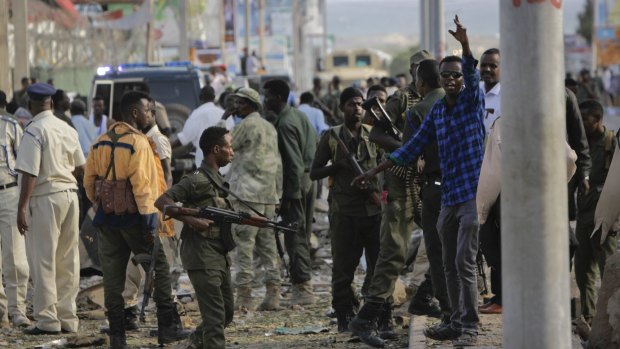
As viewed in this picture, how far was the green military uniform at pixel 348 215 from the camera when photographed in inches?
368

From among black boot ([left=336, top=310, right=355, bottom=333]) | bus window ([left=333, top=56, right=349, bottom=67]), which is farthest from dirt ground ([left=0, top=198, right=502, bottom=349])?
A: bus window ([left=333, top=56, right=349, bottom=67])

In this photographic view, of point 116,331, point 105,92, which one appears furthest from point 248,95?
point 105,92

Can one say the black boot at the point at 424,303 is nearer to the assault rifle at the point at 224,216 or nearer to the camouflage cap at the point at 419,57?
the camouflage cap at the point at 419,57

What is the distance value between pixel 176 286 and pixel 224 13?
48356 mm

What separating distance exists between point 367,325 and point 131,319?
2.38m

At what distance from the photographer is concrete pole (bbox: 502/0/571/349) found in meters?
4.91

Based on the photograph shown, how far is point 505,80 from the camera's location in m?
4.99

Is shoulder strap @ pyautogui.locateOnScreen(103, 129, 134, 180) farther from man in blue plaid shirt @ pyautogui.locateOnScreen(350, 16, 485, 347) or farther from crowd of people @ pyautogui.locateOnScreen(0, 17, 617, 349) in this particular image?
man in blue plaid shirt @ pyautogui.locateOnScreen(350, 16, 485, 347)

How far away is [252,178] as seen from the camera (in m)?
→ 11.2

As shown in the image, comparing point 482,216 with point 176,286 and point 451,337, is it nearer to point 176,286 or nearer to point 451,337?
point 451,337

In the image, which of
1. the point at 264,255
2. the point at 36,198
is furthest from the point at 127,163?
the point at 264,255

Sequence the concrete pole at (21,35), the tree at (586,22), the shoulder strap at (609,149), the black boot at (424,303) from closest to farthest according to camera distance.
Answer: the shoulder strap at (609,149) → the black boot at (424,303) → the concrete pole at (21,35) → the tree at (586,22)

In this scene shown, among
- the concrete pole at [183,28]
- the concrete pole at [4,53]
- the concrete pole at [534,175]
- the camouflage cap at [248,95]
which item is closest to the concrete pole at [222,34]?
the concrete pole at [183,28]

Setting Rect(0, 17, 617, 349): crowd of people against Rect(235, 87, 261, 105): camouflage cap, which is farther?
Rect(235, 87, 261, 105): camouflage cap
